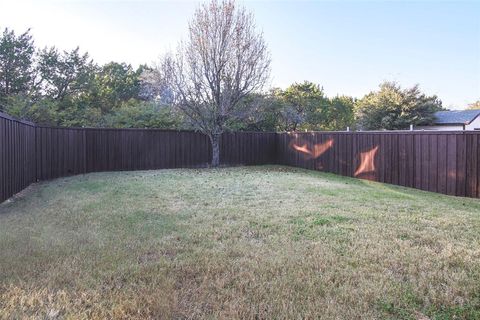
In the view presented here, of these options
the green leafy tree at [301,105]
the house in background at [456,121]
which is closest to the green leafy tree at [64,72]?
the green leafy tree at [301,105]

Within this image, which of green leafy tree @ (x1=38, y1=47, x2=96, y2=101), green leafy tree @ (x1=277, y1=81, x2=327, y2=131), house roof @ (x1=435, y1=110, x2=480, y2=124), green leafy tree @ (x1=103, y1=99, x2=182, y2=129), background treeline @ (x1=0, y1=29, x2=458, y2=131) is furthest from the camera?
house roof @ (x1=435, y1=110, x2=480, y2=124)

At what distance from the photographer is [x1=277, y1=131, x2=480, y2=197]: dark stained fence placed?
25.0 ft

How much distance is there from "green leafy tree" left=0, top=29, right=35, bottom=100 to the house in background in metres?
23.6

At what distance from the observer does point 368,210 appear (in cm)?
503

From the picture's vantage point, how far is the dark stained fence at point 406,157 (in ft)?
25.0

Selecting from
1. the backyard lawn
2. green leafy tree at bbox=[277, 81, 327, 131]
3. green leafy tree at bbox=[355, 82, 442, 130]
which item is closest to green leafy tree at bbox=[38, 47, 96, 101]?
green leafy tree at bbox=[277, 81, 327, 131]

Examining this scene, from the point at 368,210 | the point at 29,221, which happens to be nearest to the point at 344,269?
the point at 368,210

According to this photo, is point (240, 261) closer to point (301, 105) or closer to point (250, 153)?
point (250, 153)

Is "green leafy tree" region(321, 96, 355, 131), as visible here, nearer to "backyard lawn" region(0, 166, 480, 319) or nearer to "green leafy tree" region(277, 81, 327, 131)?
"green leafy tree" region(277, 81, 327, 131)

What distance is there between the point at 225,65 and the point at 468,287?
11893 millimetres

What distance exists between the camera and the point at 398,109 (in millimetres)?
23500

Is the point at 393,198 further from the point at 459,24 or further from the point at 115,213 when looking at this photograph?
the point at 459,24

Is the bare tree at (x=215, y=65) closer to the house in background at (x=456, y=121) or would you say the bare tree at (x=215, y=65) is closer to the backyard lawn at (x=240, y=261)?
the backyard lawn at (x=240, y=261)

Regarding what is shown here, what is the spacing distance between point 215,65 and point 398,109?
51.8ft
